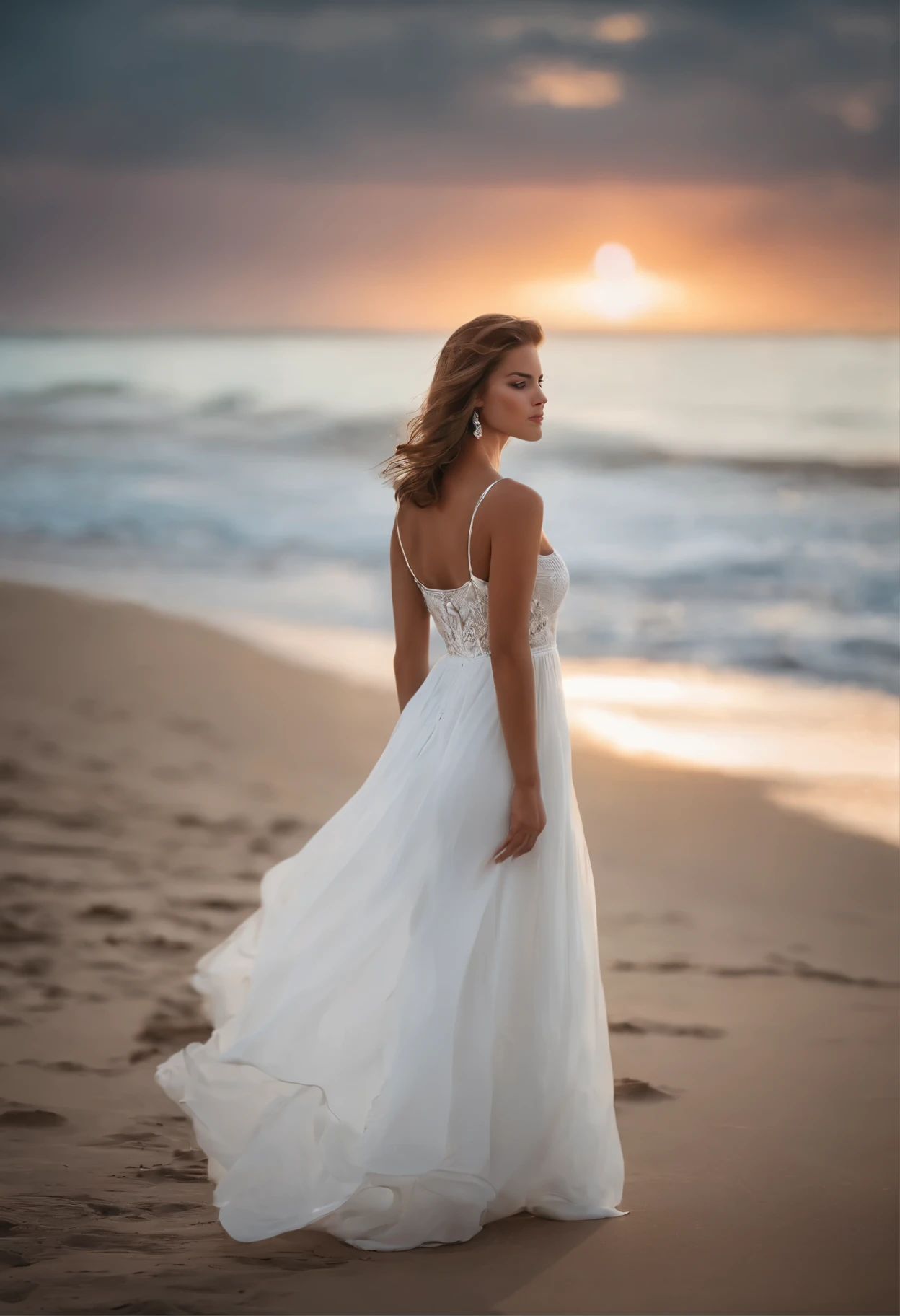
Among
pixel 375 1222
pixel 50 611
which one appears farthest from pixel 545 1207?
pixel 50 611

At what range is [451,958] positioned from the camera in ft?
7.94

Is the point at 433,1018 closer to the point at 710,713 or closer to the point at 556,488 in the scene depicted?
the point at 710,713

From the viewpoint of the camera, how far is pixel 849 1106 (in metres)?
3.01

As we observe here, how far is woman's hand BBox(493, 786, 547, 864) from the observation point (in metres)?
2.48

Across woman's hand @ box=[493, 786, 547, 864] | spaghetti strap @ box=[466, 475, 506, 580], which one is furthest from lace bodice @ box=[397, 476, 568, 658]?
woman's hand @ box=[493, 786, 547, 864]

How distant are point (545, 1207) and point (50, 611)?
21.7 feet

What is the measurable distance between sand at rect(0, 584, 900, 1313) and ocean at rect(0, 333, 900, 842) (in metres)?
2.20

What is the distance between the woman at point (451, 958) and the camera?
7.62ft

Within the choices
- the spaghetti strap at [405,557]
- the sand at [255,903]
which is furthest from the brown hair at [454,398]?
the sand at [255,903]

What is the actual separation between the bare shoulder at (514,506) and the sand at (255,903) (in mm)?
1466

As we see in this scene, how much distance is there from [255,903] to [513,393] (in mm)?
2437

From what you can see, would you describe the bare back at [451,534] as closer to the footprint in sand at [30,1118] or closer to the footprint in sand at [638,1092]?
the footprint in sand at [638,1092]

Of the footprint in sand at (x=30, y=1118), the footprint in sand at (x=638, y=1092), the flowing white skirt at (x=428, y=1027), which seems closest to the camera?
the flowing white skirt at (x=428, y=1027)

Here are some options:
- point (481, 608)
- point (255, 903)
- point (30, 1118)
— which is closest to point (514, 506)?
point (481, 608)
